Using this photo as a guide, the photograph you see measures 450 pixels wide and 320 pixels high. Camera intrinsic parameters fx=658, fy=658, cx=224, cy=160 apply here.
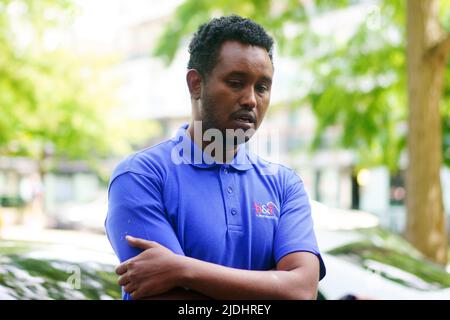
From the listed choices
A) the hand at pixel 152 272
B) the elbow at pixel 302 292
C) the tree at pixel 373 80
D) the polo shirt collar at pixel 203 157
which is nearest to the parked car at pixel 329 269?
the elbow at pixel 302 292

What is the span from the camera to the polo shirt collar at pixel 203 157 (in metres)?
2.05

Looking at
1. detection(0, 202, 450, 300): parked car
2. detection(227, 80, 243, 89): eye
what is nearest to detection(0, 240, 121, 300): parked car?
detection(0, 202, 450, 300): parked car

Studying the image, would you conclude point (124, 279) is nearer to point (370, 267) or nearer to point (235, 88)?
point (235, 88)

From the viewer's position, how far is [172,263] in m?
1.82

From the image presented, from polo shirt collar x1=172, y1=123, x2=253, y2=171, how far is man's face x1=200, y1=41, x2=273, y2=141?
11 centimetres

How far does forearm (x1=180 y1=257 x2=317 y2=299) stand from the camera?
1826mm

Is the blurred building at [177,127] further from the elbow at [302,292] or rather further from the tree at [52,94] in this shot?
the elbow at [302,292]

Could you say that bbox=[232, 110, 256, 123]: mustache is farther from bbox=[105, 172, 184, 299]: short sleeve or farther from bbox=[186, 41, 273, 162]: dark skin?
bbox=[105, 172, 184, 299]: short sleeve

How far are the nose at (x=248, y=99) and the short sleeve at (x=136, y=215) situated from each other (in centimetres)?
35

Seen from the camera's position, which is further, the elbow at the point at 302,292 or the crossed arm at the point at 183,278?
the elbow at the point at 302,292

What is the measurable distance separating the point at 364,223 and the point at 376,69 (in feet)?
14.6

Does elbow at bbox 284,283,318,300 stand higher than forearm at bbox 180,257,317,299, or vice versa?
forearm at bbox 180,257,317,299
